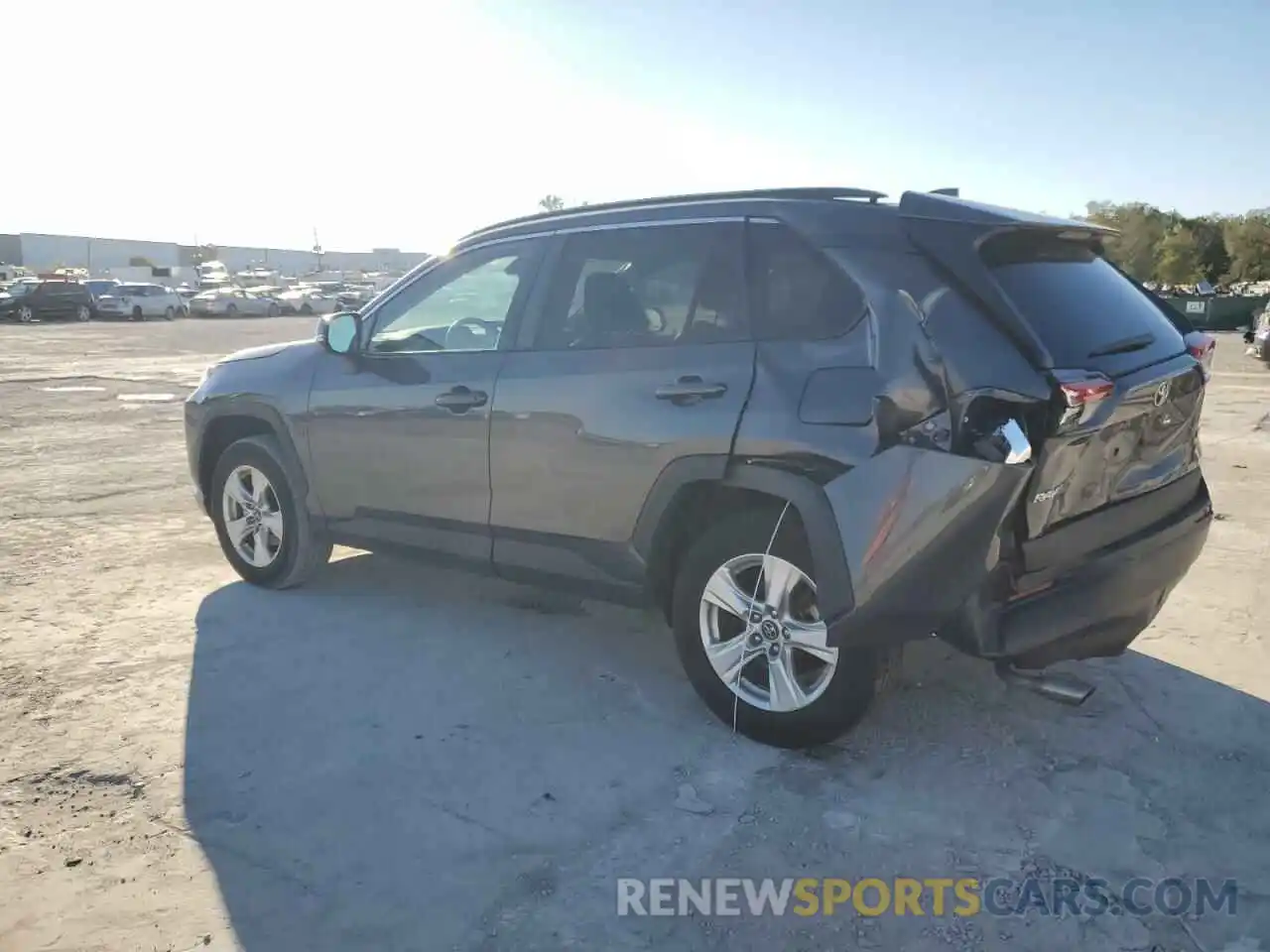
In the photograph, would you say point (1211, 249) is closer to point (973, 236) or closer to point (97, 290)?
point (97, 290)

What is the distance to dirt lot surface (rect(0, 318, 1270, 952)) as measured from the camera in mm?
2756

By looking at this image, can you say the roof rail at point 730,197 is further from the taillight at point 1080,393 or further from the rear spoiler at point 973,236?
the taillight at point 1080,393

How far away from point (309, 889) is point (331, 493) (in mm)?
2514

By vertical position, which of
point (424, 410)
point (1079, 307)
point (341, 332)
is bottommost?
point (424, 410)

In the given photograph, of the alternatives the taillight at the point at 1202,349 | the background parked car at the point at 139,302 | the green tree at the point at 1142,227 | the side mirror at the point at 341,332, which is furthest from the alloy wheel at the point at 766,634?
the green tree at the point at 1142,227

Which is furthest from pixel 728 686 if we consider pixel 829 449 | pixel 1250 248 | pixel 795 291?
pixel 1250 248

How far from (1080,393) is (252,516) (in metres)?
4.13

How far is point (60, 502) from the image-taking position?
7492mm

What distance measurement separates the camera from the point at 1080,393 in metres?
3.15

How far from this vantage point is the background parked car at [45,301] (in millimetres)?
37656

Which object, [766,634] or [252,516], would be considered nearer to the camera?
[766,634]

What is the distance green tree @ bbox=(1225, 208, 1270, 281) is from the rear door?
56.6 m

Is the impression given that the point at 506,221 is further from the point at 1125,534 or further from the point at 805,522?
the point at 1125,534

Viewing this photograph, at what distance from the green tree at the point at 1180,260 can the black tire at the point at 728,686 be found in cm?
5985
